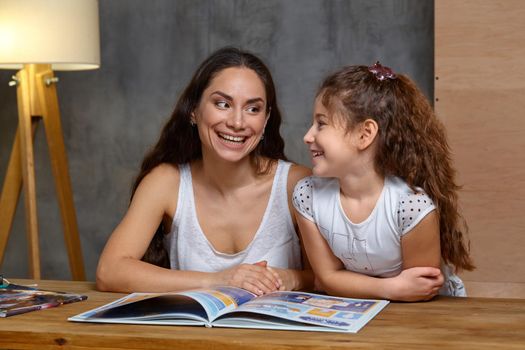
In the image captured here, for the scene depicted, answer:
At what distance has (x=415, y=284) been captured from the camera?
1.80 meters

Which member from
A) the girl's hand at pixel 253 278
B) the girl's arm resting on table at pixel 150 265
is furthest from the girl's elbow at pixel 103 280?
the girl's hand at pixel 253 278

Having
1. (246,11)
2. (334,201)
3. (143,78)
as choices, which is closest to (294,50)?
(246,11)

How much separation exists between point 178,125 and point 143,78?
1595mm

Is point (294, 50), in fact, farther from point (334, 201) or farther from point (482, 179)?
point (334, 201)

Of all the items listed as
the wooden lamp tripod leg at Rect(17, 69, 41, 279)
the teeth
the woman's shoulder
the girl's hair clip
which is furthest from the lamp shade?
the girl's hair clip

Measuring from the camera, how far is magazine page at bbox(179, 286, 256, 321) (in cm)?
159

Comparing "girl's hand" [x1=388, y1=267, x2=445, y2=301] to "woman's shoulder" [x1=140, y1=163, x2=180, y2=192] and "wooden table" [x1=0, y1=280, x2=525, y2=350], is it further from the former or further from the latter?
"woman's shoulder" [x1=140, y1=163, x2=180, y2=192]

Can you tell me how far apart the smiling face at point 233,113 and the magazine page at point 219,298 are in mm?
465

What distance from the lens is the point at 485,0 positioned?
314 cm

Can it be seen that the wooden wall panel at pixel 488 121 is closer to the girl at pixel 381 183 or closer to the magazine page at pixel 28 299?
the girl at pixel 381 183

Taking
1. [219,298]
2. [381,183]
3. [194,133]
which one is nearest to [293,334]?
[219,298]

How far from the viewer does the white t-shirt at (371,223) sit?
1.83 meters

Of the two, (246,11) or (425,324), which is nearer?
(425,324)

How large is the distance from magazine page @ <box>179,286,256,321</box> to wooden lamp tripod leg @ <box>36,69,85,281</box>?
64.9 inches
